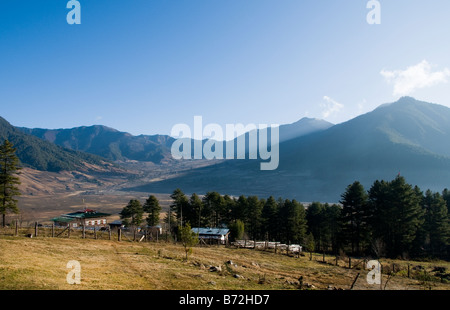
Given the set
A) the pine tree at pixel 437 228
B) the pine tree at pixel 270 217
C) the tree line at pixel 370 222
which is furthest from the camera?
the pine tree at pixel 270 217

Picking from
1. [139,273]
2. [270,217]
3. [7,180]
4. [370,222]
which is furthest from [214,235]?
[7,180]

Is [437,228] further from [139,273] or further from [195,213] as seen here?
[139,273]

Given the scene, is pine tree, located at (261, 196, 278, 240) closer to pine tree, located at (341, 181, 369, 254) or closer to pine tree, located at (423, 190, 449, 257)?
pine tree, located at (341, 181, 369, 254)

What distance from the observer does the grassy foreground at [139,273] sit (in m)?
16.3

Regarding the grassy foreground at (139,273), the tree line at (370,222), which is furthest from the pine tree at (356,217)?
the grassy foreground at (139,273)

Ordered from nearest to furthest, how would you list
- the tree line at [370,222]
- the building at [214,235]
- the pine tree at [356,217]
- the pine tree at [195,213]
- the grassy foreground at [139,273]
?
the grassy foreground at [139,273]
the tree line at [370,222]
the pine tree at [356,217]
the building at [214,235]
the pine tree at [195,213]

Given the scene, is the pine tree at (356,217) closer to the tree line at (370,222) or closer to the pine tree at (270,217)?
the tree line at (370,222)
